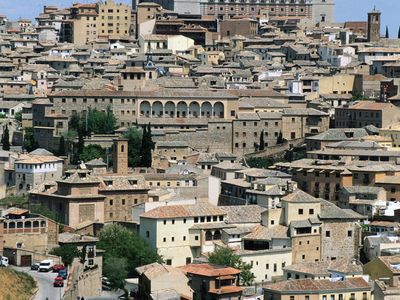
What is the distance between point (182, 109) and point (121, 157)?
546 inches

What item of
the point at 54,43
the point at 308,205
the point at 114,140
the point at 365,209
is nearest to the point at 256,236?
the point at 308,205

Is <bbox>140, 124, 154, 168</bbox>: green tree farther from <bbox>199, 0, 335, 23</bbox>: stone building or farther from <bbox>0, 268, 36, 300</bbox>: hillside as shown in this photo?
<bbox>199, 0, 335, 23</bbox>: stone building

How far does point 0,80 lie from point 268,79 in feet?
53.5

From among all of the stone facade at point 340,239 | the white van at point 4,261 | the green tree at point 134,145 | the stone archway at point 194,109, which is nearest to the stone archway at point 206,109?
the stone archway at point 194,109

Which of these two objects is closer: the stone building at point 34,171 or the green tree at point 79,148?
the stone building at point 34,171

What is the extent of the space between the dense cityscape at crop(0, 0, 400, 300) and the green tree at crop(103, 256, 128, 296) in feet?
0.25

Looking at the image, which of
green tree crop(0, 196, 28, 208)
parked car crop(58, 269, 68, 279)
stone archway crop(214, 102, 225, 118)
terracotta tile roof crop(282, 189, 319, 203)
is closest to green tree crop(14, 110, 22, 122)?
stone archway crop(214, 102, 225, 118)

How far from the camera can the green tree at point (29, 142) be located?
7425 centimetres

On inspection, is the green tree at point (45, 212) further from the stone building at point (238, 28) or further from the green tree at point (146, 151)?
the stone building at point (238, 28)

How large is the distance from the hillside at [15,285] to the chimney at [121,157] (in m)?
18.1

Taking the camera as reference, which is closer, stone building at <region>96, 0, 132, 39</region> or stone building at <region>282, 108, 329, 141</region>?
stone building at <region>282, 108, 329, 141</region>

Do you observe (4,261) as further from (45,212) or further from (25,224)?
(45,212)

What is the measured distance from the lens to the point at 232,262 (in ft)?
171

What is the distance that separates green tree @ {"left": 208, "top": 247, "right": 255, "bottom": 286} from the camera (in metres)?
51.9
